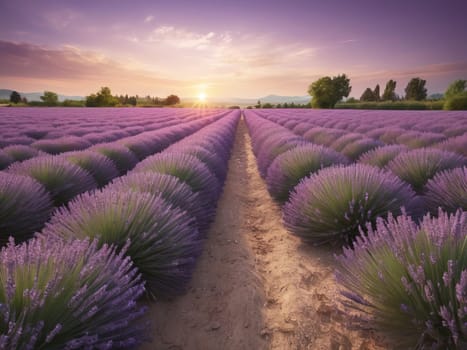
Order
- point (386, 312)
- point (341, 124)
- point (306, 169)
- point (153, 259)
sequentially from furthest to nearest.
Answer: point (341, 124) → point (306, 169) → point (153, 259) → point (386, 312)

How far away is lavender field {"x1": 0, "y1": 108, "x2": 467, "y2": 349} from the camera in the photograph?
1.12 metres

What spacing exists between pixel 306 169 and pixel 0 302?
135 inches

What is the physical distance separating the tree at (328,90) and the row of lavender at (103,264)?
56.3 meters

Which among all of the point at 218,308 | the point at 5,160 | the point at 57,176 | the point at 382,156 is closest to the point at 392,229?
the point at 218,308

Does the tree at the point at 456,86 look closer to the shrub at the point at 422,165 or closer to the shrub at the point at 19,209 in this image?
the shrub at the point at 422,165

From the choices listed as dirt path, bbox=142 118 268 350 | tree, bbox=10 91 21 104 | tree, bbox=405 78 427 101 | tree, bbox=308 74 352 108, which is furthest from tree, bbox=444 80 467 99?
tree, bbox=10 91 21 104

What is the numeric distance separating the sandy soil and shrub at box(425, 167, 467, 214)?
118 cm

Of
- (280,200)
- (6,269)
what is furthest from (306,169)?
(6,269)

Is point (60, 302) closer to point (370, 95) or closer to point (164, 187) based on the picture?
point (164, 187)

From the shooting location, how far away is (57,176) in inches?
127

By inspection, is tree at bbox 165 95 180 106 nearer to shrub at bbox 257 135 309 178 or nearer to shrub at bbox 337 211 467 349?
shrub at bbox 257 135 309 178

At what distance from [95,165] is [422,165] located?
4480 millimetres

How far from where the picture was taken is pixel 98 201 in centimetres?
198

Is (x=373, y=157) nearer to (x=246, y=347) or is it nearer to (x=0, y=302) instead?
(x=246, y=347)
